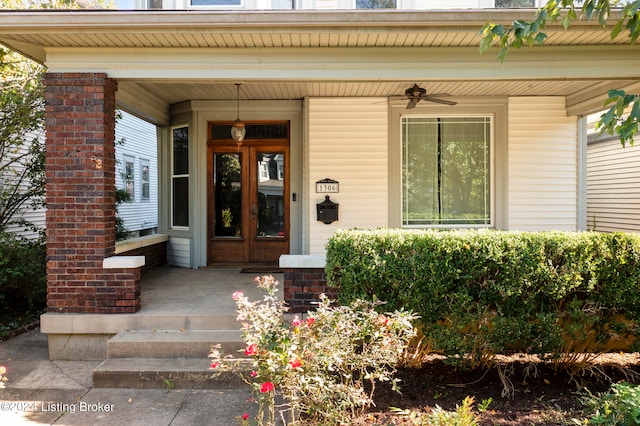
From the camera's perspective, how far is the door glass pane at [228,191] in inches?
293

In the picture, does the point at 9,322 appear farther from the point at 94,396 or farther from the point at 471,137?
the point at 471,137

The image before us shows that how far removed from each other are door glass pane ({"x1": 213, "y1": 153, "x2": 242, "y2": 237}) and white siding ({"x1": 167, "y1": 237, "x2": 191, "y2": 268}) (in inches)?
27.9

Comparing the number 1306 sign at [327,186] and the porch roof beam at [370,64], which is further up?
the porch roof beam at [370,64]

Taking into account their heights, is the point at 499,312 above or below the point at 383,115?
below

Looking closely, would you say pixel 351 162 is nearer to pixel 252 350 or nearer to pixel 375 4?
pixel 375 4

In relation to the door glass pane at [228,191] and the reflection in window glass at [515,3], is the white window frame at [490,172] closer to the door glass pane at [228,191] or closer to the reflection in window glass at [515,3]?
the reflection in window glass at [515,3]

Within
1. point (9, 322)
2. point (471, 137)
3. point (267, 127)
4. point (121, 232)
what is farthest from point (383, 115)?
point (9, 322)

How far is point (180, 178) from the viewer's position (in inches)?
302

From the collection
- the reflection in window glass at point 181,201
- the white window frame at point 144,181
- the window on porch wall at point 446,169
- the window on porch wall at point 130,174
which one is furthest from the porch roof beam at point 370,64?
the white window frame at point 144,181

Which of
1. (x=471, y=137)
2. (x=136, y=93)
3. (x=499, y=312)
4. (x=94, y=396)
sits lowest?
(x=94, y=396)

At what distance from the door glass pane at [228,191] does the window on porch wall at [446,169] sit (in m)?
2.85

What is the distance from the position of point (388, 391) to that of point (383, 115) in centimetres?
450

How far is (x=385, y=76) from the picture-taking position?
15.7 feet

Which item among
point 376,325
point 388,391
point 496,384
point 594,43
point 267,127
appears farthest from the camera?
point 267,127
